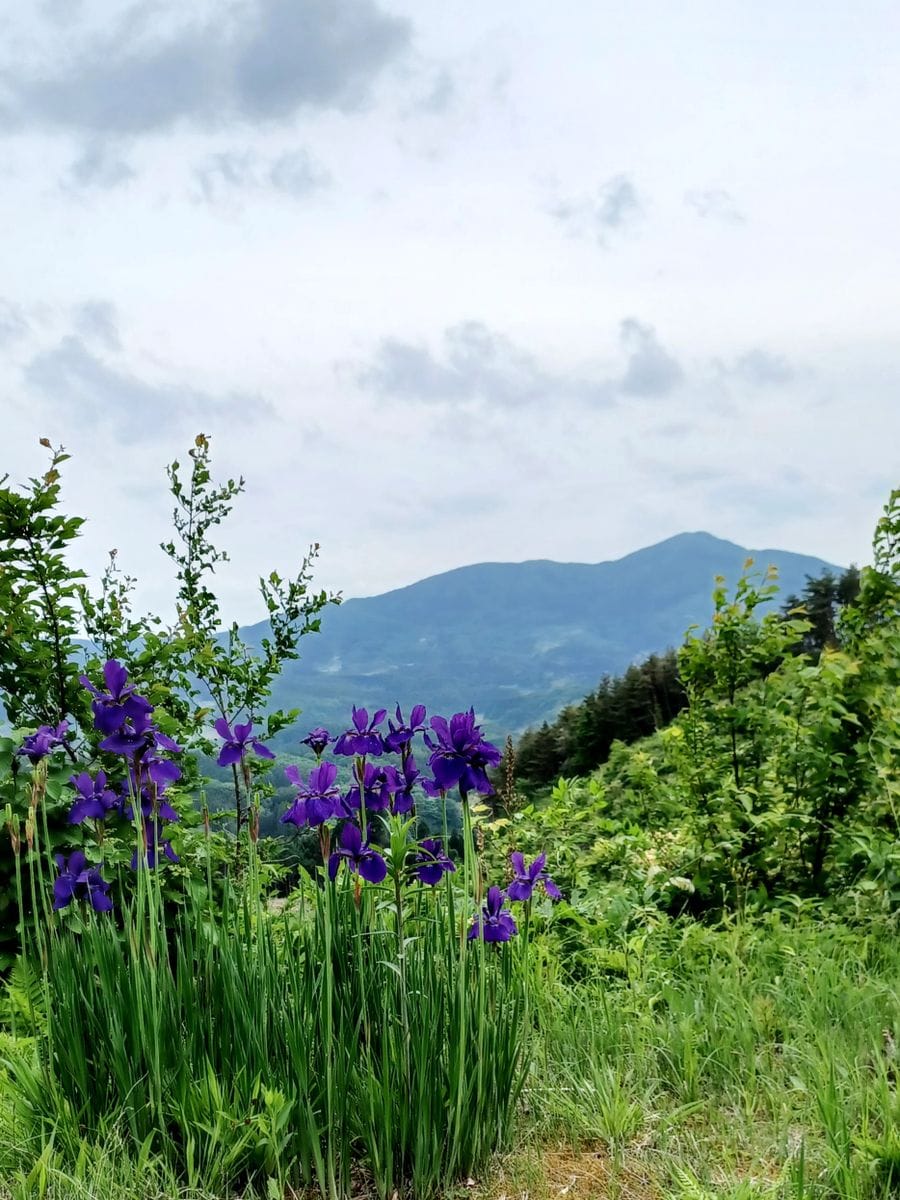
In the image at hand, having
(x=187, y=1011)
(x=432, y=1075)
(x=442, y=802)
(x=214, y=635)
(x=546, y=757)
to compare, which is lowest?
(x=546, y=757)

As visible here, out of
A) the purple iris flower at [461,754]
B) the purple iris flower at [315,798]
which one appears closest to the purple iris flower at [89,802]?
the purple iris flower at [315,798]

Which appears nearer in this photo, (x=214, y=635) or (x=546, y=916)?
(x=546, y=916)

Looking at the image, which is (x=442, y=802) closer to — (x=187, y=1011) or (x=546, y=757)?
(x=187, y=1011)

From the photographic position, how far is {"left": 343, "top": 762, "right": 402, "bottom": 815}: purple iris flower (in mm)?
2434

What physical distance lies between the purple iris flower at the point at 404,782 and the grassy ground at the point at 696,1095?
1030 mm

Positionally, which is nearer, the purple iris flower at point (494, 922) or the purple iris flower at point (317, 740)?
the purple iris flower at point (317, 740)

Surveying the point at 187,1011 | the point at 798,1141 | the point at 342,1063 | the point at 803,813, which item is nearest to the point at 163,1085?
the point at 187,1011

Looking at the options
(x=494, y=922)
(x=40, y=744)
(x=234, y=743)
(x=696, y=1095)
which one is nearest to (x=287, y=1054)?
(x=494, y=922)

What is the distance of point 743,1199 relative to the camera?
7.23 ft

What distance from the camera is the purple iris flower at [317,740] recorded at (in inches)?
95.2

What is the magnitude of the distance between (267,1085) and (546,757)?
22.5 metres

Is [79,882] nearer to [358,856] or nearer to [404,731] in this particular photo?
[358,856]

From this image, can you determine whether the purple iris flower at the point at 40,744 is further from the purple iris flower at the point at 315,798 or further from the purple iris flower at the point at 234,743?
the purple iris flower at the point at 315,798

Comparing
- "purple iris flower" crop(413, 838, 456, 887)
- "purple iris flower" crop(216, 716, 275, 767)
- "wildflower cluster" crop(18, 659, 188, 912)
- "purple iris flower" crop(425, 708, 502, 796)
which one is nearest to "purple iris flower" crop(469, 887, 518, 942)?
"purple iris flower" crop(413, 838, 456, 887)
